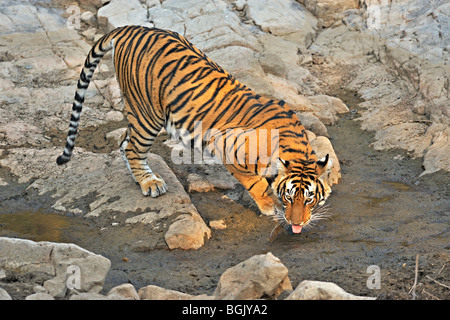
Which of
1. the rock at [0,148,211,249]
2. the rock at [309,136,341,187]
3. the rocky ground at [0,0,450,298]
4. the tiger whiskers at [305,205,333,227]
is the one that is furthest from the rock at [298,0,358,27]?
the tiger whiskers at [305,205,333,227]

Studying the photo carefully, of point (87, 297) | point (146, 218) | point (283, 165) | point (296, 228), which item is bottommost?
point (146, 218)

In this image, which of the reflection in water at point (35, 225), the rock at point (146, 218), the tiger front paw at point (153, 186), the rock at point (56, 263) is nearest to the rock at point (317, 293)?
the rock at point (56, 263)

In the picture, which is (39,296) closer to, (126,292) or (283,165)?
(126,292)

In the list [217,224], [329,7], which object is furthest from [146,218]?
[329,7]

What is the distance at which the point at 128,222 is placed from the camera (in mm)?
5406

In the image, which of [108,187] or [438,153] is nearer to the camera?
[108,187]

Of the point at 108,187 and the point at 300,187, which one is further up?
the point at 300,187

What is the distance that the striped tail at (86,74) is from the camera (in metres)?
5.79

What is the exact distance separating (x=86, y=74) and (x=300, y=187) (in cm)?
261

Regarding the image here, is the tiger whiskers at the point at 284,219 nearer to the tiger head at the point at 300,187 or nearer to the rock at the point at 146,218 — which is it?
the tiger head at the point at 300,187

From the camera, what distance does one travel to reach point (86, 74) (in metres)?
5.91

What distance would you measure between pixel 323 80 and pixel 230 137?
4.10 m

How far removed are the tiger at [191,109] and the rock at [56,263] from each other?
164cm
